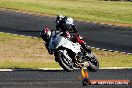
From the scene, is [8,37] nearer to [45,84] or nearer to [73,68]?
[73,68]

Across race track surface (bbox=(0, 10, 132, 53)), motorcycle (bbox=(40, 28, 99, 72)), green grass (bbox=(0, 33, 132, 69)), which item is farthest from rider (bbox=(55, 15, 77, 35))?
race track surface (bbox=(0, 10, 132, 53))

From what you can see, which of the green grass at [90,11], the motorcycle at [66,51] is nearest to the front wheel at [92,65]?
the motorcycle at [66,51]

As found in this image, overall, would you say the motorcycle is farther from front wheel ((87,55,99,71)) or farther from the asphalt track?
the asphalt track

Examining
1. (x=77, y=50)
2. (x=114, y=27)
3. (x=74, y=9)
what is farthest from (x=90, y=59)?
(x=74, y=9)

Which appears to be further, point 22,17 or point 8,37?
point 22,17

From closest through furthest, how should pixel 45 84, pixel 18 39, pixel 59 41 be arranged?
1. pixel 45 84
2. pixel 59 41
3. pixel 18 39

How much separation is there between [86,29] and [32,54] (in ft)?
45.5

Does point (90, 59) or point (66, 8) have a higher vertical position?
point (90, 59)

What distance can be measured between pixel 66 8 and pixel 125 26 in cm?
1387

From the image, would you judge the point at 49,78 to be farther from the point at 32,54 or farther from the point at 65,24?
the point at 32,54

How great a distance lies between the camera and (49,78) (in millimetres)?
11883

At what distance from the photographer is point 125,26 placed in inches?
1503

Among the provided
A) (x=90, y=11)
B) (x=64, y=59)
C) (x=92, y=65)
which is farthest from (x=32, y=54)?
(x=90, y=11)

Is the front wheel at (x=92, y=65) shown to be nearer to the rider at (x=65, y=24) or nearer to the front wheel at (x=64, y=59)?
the front wheel at (x=64, y=59)
